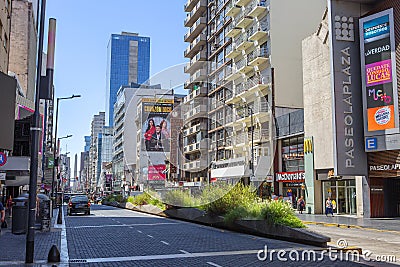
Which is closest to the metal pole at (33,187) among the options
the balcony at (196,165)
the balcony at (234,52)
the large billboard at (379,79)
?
the large billboard at (379,79)

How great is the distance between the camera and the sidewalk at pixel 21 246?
12.3m

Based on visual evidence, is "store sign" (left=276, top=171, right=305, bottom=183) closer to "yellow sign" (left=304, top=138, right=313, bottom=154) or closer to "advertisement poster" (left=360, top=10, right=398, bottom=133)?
"yellow sign" (left=304, top=138, right=313, bottom=154)

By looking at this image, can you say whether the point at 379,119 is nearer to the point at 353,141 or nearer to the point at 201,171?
the point at 353,141

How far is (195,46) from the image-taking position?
253 feet

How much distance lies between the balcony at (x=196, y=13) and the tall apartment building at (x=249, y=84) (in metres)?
7.31

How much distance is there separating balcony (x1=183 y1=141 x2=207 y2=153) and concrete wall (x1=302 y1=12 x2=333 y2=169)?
23860mm

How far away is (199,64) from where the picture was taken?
73000 millimetres

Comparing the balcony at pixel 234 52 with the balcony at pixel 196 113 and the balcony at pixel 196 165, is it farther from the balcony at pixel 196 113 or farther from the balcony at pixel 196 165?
the balcony at pixel 196 165

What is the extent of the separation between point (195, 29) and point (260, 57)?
89.3 ft

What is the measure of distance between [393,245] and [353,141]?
18.9 metres

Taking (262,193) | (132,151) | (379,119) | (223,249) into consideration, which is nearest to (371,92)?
(379,119)

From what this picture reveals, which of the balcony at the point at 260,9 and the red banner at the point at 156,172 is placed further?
the red banner at the point at 156,172

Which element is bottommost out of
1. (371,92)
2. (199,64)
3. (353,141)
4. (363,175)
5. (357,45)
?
(363,175)

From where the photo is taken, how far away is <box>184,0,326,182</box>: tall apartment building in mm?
50812
